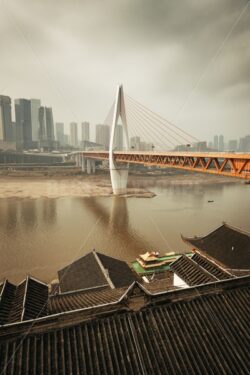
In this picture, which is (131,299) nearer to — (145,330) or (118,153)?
(145,330)

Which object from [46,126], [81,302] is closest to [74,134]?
[46,126]

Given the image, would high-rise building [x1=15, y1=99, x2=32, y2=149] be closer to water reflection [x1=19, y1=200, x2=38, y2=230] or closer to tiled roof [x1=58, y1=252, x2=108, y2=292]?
water reflection [x1=19, y1=200, x2=38, y2=230]

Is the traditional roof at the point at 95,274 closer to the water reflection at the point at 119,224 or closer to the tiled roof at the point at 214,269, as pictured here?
the tiled roof at the point at 214,269

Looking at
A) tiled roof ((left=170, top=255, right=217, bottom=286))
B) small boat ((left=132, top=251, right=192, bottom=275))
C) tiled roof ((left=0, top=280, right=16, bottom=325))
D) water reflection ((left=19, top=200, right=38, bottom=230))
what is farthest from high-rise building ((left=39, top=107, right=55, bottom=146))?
tiled roof ((left=170, top=255, right=217, bottom=286))

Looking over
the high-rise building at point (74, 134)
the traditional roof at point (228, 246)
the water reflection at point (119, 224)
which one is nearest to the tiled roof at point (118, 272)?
the traditional roof at point (228, 246)

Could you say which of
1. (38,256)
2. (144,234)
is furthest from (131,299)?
(144,234)
